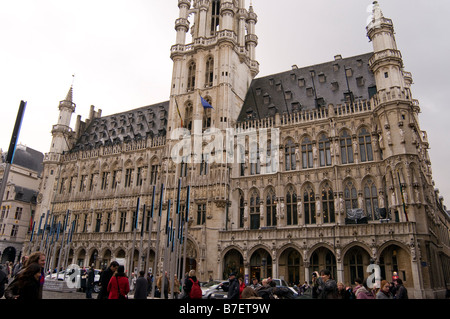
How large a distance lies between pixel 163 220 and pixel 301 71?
24.7 m

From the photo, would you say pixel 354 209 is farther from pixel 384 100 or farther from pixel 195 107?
pixel 195 107

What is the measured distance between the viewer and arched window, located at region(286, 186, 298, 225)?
32125mm

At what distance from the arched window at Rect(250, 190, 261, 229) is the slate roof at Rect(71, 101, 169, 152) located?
1637 centimetres

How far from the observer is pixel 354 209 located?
29.3 metres

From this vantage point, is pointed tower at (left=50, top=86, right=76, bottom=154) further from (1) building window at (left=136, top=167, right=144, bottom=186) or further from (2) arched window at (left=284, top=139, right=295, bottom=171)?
(2) arched window at (left=284, top=139, right=295, bottom=171)

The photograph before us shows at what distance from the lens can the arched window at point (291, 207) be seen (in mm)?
32125

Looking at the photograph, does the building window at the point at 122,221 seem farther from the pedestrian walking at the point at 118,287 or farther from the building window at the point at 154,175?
the pedestrian walking at the point at 118,287

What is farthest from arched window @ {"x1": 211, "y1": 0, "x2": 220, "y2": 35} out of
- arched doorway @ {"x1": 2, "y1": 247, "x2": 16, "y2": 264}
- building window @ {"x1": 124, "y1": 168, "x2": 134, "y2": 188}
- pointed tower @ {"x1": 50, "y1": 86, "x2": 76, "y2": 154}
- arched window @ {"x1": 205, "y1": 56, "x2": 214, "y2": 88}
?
arched doorway @ {"x1": 2, "y1": 247, "x2": 16, "y2": 264}

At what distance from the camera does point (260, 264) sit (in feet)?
105

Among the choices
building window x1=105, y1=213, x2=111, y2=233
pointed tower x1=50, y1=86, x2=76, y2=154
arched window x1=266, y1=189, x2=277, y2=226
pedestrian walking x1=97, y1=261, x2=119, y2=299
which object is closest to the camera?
pedestrian walking x1=97, y1=261, x2=119, y2=299

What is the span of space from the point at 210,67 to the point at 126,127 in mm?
16959

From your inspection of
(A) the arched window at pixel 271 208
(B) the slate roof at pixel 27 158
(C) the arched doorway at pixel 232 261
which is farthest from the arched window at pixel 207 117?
(B) the slate roof at pixel 27 158

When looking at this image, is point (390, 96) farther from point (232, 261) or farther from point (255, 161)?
point (232, 261)
